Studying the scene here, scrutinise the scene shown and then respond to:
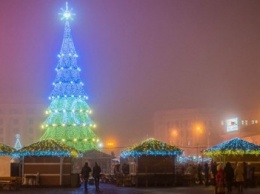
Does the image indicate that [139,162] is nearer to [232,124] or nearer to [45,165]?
[45,165]

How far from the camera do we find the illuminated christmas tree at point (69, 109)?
51656 millimetres

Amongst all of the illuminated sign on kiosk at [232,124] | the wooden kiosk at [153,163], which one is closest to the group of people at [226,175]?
the wooden kiosk at [153,163]

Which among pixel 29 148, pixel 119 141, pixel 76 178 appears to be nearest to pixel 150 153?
pixel 76 178

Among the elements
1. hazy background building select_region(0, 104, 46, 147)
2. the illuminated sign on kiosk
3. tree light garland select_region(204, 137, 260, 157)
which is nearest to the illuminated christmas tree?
tree light garland select_region(204, 137, 260, 157)

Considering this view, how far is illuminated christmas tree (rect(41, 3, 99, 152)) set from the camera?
51.7 metres

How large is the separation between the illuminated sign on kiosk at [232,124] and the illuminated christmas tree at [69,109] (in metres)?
63.4

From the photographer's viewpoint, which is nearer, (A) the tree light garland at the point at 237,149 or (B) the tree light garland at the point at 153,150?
(B) the tree light garland at the point at 153,150

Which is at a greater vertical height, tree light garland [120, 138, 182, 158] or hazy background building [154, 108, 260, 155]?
hazy background building [154, 108, 260, 155]

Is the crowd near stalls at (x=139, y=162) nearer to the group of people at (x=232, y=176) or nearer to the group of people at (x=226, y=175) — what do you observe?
the group of people at (x=226, y=175)

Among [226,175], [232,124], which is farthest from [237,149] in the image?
[232,124]

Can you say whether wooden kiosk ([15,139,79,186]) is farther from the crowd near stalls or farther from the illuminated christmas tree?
the illuminated christmas tree

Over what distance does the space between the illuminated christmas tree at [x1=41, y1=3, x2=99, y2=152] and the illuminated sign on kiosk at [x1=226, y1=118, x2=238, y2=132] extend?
208ft

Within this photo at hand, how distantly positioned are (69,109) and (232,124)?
66.3 meters

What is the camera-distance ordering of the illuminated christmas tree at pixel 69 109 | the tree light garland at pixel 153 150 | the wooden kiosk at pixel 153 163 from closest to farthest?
1. the tree light garland at pixel 153 150
2. the wooden kiosk at pixel 153 163
3. the illuminated christmas tree at pixel 69 109
